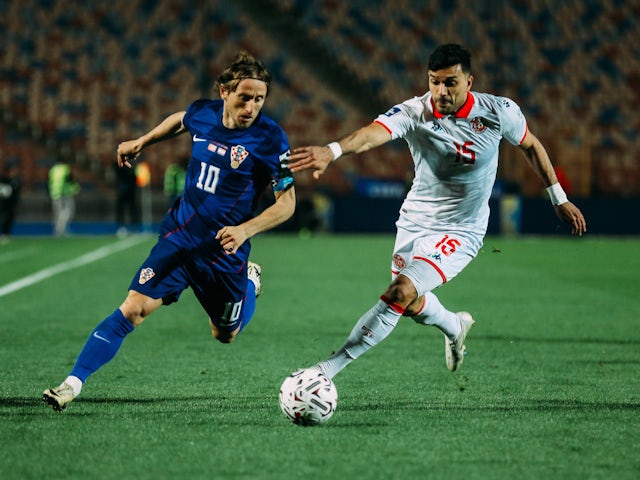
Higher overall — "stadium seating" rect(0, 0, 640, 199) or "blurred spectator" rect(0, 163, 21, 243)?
"stadium seating" rect(0, 0, 640, 199)

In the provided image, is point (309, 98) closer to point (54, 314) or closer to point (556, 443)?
point (54, 314)

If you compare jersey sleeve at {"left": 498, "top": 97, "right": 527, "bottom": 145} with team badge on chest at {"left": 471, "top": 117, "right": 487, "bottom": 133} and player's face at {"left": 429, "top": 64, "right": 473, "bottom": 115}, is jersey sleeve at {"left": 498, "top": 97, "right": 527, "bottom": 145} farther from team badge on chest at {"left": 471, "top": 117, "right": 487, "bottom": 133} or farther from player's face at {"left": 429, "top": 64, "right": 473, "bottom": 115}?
player's face at {"left": 429, "top": 64, "right": 473, "bottom": 115}

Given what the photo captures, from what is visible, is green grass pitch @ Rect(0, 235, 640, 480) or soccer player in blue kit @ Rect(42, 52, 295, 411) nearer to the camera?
green grass pitch @ Rect(0, 235, 640, 480)

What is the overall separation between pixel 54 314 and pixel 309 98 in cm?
2083

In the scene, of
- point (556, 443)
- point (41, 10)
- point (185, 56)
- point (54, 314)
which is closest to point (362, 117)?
point (185, 56)

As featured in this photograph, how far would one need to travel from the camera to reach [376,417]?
214 inches

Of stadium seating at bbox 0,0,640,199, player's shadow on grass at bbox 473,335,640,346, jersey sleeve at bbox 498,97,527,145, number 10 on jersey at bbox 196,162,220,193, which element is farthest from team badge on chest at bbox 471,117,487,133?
stadium seating at bbox 0,0,640,199

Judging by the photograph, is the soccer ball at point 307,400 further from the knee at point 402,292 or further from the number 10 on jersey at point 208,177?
the number 10 on jersey at point 208,177

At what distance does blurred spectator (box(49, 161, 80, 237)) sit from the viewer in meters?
25.1

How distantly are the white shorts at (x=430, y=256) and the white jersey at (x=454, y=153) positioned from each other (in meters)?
0.06

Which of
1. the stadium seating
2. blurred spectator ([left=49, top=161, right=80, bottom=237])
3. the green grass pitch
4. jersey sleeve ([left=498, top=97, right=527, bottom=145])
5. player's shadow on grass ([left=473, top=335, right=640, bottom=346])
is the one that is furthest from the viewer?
the stadium seating

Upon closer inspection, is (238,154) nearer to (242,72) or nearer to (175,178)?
(242,72)

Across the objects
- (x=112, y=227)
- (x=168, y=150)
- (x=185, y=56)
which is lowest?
(x=112, y=227)

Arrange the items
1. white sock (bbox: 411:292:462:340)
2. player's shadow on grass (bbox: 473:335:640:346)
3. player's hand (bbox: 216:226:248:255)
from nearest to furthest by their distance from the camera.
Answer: player's hand (bbox: 216:226:248:255) → white sock (bbox: 411:292:462:340) → player's shadow on grass (bbox: 473:335:640:346)
